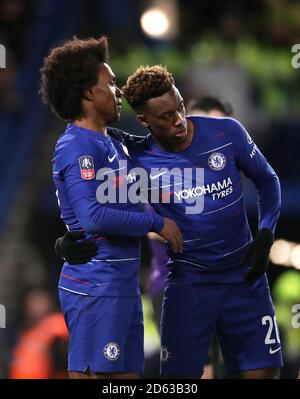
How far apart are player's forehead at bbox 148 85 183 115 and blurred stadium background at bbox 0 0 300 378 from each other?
3992 millimetres

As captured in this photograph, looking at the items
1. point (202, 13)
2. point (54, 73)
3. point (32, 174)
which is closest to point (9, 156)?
point (32, 174)

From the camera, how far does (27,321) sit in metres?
9.27

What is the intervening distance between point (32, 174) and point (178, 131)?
5.89m

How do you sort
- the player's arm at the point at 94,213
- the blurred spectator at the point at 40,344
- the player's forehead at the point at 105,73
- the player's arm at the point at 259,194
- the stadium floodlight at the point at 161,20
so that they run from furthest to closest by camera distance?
the stadium floodlight at the point at 161,20 < the blurred spectator at the point at 40,344 < the player's arm at the point at 259,194 < the player's forehead at the point at 105,73 < the player's arm at the point at 94,213

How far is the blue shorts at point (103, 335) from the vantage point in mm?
4766

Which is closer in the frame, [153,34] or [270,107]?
[270,107]

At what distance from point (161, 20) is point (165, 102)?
22.5ft

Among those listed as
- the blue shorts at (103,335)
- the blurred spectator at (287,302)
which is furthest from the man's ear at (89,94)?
the blurred spectator at (287,302)

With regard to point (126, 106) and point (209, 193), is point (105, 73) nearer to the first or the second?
Result: point (209, 193)

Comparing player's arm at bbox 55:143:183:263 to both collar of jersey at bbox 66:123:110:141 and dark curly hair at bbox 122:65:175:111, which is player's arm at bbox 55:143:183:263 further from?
dark curly hair at bbox 122:65:175:111

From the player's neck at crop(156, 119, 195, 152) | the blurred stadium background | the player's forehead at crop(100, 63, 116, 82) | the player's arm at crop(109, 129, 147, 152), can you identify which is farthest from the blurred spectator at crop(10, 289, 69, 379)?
the player's forehead at crop(100, 63, 116, 82)

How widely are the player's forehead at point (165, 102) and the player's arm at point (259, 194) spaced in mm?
295

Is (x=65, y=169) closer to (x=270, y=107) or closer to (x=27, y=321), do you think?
(x=27, y=321)

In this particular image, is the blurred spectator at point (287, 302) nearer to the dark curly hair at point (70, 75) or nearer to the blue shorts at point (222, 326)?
the blue shorts at point (222, 326)
